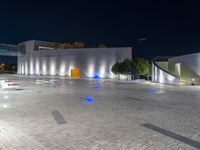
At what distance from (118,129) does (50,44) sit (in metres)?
68.6

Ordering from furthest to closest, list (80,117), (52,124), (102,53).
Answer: (102,53) < (80,117) < (52,124)

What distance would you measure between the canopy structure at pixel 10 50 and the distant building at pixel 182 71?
50262 millimetres

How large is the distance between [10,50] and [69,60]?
82.9 feet

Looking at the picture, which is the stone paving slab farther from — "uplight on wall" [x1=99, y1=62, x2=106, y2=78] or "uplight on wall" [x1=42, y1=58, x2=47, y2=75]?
"uplight on wall" [x1=42, y1=58, x2=47, y2=75]

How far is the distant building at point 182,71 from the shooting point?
98.1 ft

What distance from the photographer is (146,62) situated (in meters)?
42.0

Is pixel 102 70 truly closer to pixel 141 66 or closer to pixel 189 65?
pixel 141 66

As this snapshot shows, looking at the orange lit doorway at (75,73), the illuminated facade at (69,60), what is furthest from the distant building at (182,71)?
the orange lit doorway at (75,73)

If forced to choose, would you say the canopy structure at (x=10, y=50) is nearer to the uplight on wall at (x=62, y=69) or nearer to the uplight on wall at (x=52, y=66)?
the uplight on wall at (x=52, y=66)

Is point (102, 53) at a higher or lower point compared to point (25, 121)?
higher

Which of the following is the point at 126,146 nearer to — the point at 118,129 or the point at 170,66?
the point at 118,129

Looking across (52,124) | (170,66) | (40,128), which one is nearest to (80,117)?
(52,124)

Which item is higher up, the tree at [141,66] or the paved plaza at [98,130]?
the tree at [141,66]

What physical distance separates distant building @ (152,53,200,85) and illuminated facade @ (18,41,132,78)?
46.4 feet
